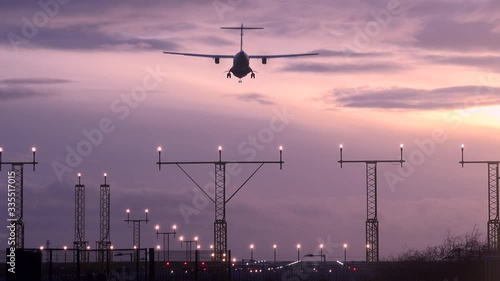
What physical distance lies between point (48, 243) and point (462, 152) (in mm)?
76500

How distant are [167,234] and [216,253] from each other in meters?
73.2

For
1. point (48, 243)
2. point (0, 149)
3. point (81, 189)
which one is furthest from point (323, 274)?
point (48, 243)

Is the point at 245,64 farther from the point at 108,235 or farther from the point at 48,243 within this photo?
the point at 48,243

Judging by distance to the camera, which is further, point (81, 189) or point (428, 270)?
point (81, 189)

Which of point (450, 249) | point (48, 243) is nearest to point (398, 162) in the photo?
point (450, 249)

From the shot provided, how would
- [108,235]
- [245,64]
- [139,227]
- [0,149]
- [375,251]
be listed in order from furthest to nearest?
[139,227]
[108,235]
[245,64]
[375,251]
[0,149]

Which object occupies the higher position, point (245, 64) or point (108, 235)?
point (245, 64)

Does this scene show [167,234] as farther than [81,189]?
Yes

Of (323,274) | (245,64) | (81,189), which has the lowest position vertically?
(323,274)

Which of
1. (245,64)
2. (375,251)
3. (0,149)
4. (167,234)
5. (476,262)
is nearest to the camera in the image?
(476,262)

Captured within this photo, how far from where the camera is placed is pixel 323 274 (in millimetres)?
96812

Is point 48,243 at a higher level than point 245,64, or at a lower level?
lower

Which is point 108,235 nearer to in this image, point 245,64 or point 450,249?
point 245,64

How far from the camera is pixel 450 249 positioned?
246 feet
